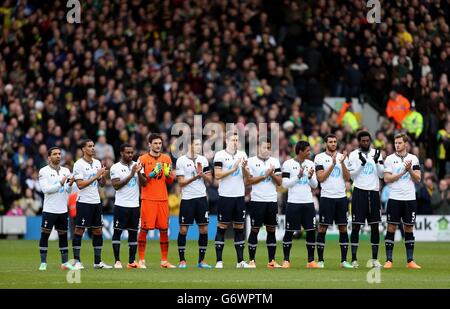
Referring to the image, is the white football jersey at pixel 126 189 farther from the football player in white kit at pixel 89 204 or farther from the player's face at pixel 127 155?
the football player in white kit at pixel 89 204

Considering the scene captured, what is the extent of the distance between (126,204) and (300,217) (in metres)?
3.64

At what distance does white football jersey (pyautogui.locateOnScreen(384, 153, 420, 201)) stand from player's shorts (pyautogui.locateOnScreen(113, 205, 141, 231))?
5.30 metres

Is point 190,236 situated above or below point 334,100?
below

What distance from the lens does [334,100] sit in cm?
4200

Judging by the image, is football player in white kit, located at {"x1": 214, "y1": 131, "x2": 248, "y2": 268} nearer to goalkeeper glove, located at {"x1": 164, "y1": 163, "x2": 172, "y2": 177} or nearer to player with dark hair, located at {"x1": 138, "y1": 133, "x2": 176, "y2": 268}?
goalkeeper glove, located at {"x1": 164, "y1": 163, "x2": 172, "y2": 177}

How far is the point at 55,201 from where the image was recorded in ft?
81.6

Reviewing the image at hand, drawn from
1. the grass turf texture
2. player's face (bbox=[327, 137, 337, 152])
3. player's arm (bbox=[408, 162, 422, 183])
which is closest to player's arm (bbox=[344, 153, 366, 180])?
player's face (bbox=[327, 137, 337, 152])

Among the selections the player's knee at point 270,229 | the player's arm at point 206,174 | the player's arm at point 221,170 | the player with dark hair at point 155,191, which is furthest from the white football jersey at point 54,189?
the player's knee at point 270,229

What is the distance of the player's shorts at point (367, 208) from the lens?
2580 cm

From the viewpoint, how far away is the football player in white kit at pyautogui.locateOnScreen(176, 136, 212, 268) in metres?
25.4

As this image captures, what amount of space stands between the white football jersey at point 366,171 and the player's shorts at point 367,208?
0.13 m
